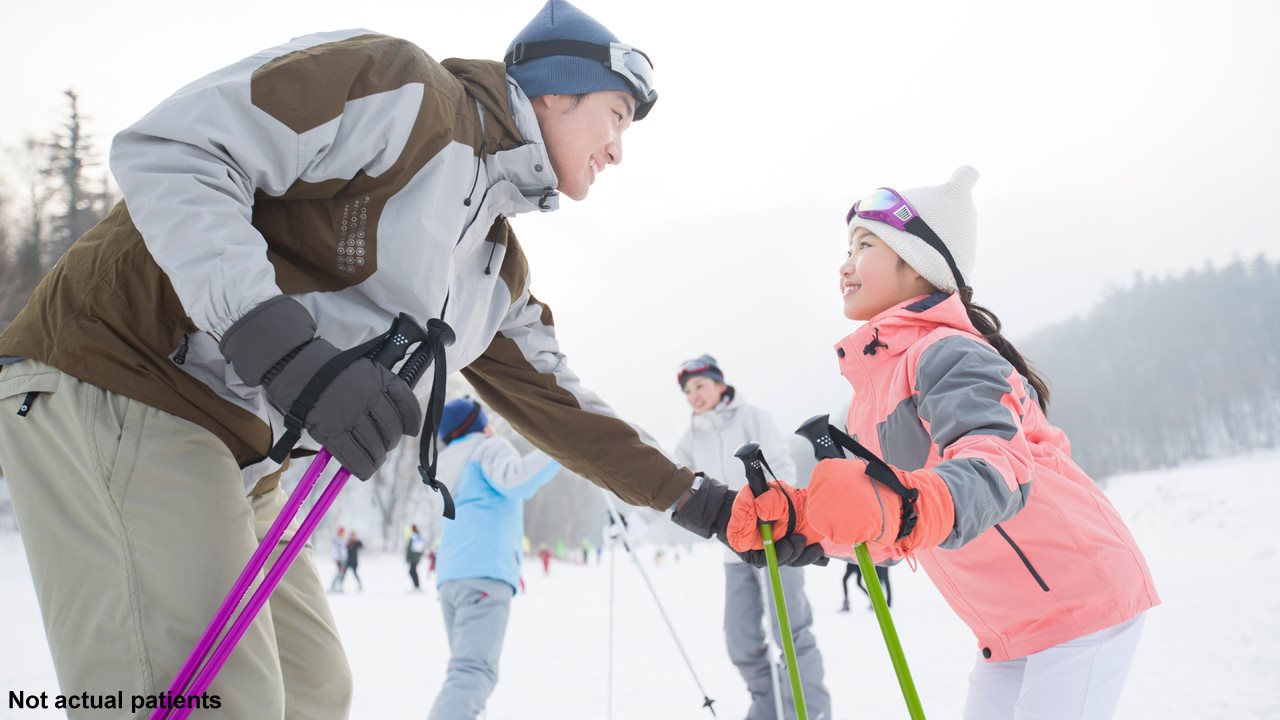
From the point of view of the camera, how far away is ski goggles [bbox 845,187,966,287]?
8.20 feet

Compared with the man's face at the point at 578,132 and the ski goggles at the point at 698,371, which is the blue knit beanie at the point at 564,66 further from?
the ski goggles at the point at 698,371

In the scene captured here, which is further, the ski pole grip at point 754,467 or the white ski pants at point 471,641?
the white ski pants at point 471,641

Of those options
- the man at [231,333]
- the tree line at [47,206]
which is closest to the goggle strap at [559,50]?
the man at [231,333]

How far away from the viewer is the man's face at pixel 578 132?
6.60 ft

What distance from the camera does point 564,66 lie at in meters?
2.00

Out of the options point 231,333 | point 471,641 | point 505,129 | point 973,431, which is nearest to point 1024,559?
point 973,431

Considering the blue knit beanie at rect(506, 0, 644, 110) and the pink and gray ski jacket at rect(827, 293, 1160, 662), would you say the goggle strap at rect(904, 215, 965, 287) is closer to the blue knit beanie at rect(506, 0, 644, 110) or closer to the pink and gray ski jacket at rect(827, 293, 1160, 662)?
the pink and gray ski jacket at rect(827, 293, 1160, 662)

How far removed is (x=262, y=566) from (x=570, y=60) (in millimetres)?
1377

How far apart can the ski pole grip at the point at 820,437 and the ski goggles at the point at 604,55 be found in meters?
1.04

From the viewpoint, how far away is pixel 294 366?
131 cm

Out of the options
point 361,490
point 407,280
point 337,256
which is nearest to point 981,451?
point 407,280

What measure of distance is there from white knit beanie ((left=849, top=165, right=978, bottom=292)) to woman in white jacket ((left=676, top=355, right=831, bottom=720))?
178cm

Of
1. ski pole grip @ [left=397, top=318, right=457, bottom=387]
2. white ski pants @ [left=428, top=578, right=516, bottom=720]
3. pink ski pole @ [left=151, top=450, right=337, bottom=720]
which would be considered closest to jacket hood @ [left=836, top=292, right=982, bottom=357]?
ski pole grip @ [left=397, top=318, right=457, bottom=387]

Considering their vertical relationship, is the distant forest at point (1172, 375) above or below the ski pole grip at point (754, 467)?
below
